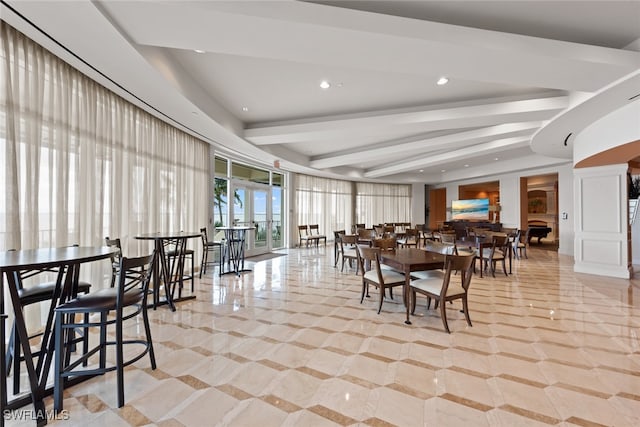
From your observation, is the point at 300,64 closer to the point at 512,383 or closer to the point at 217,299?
the point at 217,299

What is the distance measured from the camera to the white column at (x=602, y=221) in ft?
18.1

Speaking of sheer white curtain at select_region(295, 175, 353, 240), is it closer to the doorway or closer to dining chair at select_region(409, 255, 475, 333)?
dining chair at select_region(409, 255, 475, 333)

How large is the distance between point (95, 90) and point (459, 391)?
5.20 meters

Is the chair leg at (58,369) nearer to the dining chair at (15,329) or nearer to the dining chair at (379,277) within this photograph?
the dining chair at (15,329)

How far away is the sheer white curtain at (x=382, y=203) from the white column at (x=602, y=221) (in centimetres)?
791

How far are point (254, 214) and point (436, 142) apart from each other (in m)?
5.56

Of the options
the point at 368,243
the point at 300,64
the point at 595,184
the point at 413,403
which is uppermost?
the point at 300,64

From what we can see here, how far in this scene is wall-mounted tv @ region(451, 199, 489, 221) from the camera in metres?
12.2

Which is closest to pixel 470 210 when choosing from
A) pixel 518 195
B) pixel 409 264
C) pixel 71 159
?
pixel 518 195

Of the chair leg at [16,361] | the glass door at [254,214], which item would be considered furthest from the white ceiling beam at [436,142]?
the chair leg at [16,361]

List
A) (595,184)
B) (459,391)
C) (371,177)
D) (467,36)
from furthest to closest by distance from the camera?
(371,177), (595,184), (467,36), (459,391)

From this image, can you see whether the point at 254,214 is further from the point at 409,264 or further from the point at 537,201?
the point at 537,201

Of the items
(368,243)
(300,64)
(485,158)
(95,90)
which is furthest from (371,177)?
(95,90)

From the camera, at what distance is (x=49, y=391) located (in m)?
1.96
